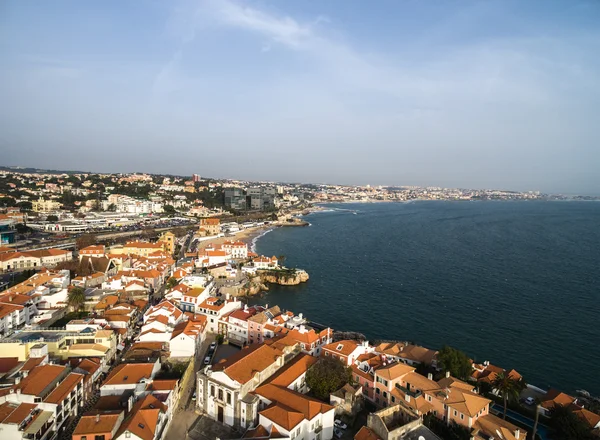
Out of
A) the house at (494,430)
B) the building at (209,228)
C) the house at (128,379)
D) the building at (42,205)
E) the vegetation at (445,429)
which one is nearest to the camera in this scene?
the house at (494,430)

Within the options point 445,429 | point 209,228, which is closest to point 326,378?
point 445,429

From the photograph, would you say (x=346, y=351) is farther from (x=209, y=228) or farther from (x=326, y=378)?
(x=209, y=228)

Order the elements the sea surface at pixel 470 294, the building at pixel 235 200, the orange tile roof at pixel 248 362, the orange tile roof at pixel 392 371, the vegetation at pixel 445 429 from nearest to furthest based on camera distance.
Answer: the vegetation at pixel 445 429
the orange tile roof at pixel 248 362
the orange tile roof at pixel 392 371
the sea surface at pixel 470 294
the building at pixel 235 200

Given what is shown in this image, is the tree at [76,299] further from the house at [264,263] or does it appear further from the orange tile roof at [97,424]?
the house at [264,263]

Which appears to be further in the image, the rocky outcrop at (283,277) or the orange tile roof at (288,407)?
the rocky outcrop at (283,277)

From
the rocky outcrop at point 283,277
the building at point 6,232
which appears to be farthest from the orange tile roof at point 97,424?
the building at point 6,232

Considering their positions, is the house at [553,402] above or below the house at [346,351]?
below
